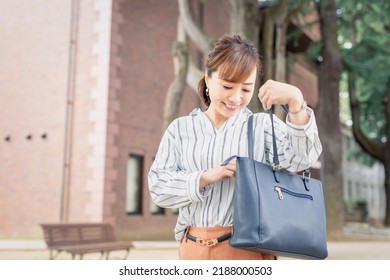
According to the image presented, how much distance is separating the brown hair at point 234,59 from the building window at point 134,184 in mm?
7295

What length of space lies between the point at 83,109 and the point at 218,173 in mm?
6727

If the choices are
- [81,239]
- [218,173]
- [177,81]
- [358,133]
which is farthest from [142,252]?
[358,133]

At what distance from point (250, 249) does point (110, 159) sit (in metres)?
6.94

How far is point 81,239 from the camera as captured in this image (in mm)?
6070

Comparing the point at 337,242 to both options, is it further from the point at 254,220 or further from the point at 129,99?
the point at 254,220

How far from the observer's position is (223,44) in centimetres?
151

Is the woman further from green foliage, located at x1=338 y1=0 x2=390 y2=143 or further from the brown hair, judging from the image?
green foliage, located at x1=338 y1=0 x2=390 y2=143

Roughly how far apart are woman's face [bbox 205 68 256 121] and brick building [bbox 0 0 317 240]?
4.37m

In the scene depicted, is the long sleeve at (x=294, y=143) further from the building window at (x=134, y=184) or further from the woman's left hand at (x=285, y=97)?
the building window at (x=134, y=184)

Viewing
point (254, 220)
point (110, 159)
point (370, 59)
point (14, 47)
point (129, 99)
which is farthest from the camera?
point (370, 59)

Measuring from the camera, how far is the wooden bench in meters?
5.53

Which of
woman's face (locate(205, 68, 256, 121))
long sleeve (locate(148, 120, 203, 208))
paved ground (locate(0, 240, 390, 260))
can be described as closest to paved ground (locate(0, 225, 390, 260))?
paved ground (locate(0, 240, 390, 260))
